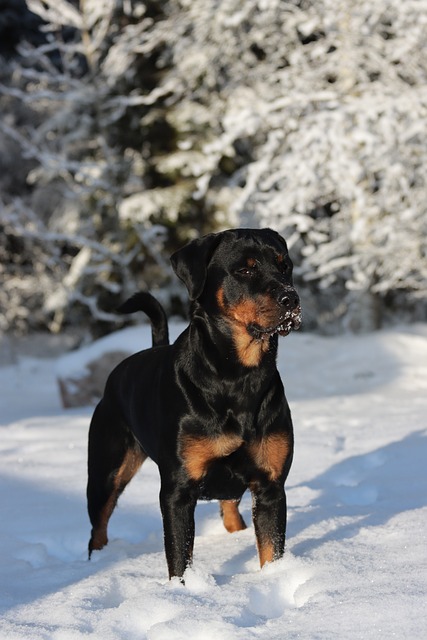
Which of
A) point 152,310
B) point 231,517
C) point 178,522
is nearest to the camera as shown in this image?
point 178,522

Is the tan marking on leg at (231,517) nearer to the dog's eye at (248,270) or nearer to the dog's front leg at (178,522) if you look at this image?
the dog's front leg at (178,522)

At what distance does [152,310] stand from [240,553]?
4.27 feet

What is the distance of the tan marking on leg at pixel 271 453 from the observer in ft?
10.4

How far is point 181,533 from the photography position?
3.11 metres

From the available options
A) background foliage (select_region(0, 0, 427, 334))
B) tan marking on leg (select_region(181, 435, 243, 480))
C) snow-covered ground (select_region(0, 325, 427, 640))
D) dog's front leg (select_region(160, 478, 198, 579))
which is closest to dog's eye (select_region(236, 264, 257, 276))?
tan marking on leg (select_region(181, 435, 243, 480))

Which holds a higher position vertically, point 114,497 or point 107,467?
point 107,467

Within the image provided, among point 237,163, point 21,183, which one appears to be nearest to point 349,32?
point 237,163

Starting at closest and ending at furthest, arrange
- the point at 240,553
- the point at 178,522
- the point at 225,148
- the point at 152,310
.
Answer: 1. the point at 178,522
2. the point at 240,553
3. the point at 152,310
4. the point at 225,148

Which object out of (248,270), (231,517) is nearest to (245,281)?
(248,270)

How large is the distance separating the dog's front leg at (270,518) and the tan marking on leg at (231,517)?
29.5 inches

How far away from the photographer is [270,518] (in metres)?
3.26

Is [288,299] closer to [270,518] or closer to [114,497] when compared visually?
[270,518]

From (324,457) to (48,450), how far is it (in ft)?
7.19

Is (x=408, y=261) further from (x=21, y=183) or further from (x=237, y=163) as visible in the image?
(x=21, y=183)
